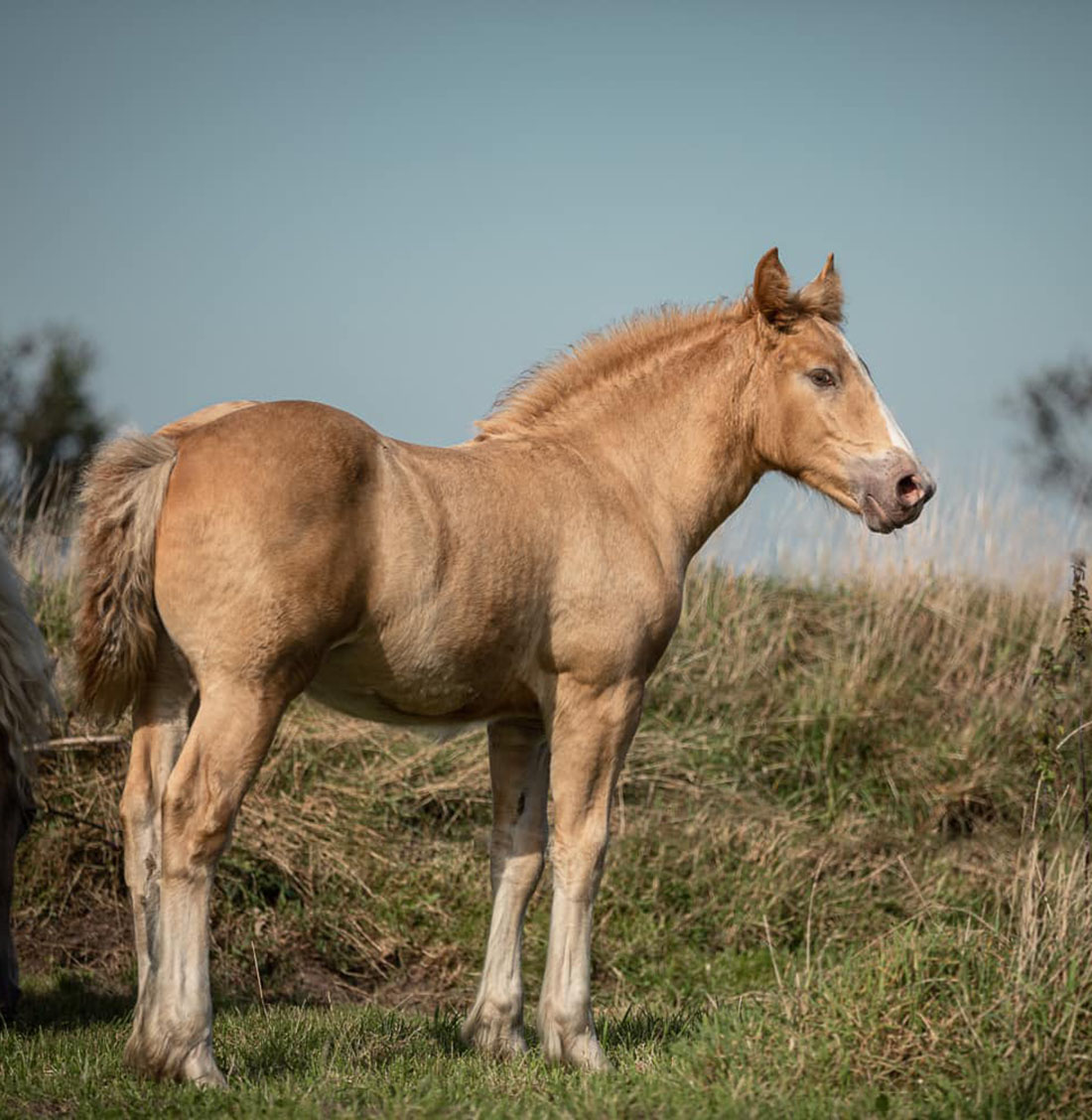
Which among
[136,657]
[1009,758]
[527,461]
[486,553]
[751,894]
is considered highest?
[527,461]

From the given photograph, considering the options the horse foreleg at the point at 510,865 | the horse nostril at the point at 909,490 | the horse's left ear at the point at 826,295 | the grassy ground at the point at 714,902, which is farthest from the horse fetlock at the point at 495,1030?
the horse's left ear at the point at 826,295

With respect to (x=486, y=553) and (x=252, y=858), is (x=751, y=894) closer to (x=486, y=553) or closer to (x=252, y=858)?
(x=252, y=858)

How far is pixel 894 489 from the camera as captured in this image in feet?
16.4

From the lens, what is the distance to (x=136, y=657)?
412 centimetres

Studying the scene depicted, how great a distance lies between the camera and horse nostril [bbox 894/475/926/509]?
16.3ft

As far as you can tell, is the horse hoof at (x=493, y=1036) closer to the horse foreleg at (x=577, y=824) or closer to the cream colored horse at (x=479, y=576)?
the cream colored horse at (x=479, y=576)

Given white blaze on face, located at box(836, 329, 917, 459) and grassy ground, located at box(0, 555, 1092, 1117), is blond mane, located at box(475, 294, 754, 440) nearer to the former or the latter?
white blaze on face, located at box(836, 329, 917, 459)

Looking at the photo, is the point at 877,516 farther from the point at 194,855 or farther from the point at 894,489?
the point at 194,855

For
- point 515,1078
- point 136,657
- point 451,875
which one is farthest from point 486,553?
point 451,875

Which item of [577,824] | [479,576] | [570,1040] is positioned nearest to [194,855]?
[479,576]

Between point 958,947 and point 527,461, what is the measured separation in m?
2.17

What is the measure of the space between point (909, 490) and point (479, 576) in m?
1.70

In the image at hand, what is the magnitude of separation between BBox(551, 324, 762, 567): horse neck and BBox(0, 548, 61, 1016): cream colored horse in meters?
2.25

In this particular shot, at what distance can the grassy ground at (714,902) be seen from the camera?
3.93m
